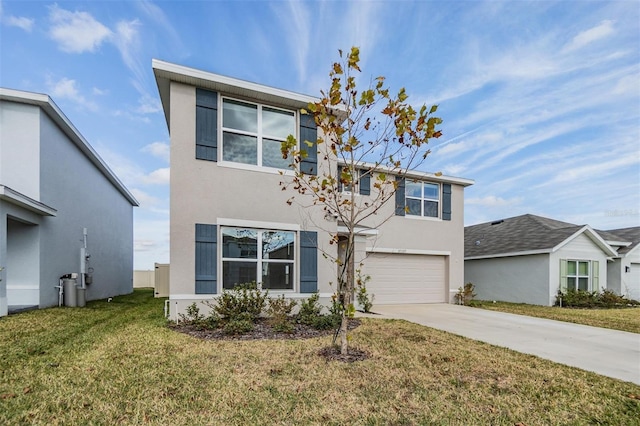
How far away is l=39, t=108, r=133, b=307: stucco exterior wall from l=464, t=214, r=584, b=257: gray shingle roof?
18.1 metres

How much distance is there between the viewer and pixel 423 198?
45.5 feet

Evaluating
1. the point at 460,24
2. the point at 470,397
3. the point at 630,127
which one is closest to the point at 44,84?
the point at 460,24

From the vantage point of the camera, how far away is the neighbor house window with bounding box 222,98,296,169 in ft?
27.4

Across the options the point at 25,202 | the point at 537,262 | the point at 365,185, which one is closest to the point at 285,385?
the point at 25,202

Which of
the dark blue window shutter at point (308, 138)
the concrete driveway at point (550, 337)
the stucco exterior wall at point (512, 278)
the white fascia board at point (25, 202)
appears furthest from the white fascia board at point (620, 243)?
the white fascia board at point (25, 202)

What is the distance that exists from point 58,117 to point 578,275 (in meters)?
21.6

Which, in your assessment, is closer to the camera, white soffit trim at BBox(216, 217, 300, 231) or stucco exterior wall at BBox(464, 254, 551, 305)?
white soffit trim at BBox(216, 217, 300, 231)

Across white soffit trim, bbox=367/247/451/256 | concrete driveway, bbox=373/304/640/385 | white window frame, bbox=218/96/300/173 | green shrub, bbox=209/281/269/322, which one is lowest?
concrete driveway, bbox=373/304/640/385

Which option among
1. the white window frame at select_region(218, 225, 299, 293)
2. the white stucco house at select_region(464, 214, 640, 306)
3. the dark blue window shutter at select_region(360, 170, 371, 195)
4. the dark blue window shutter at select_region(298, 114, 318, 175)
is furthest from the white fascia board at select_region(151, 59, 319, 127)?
the white stucco house at select_region(464, 214, 640, 306)

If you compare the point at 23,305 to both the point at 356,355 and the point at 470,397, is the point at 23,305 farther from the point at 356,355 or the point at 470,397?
the point at 470,397

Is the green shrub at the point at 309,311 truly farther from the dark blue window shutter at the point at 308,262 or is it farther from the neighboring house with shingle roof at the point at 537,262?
the neighboring house with shingle roof at the point at 537,262

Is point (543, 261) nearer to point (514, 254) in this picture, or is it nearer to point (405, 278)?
point (514, 254)

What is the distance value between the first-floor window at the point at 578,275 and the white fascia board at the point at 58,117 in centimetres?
2078

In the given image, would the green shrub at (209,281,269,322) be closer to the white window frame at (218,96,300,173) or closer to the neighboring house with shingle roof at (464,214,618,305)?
the white window frame at (218,96,300,173)
